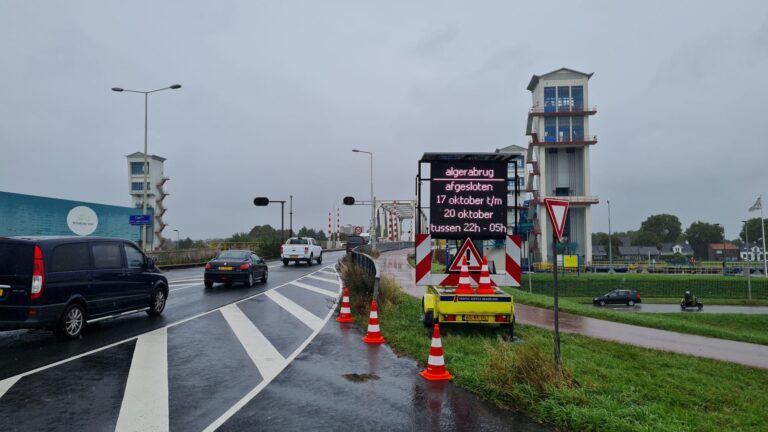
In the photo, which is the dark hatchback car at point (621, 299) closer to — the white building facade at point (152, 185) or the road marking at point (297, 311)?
the road marking at point (297, 311)

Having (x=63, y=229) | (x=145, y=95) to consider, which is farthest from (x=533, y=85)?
(x=63, y=229)

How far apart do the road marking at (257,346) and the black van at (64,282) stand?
222 centimetres

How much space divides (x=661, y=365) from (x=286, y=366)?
5.82 m

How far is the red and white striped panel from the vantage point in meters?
9.91

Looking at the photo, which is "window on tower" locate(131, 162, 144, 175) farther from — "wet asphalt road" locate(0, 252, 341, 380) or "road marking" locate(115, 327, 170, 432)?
"road marking" locate(115, 327, 170, 432)

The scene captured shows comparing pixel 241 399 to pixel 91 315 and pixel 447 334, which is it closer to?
pixel 447 334

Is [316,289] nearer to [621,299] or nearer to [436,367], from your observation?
[436,367]

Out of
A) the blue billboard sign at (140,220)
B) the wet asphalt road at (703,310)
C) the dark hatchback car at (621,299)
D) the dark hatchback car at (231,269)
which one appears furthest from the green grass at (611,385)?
the dark hatchback car at (621,299)

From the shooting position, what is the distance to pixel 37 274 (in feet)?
26.2

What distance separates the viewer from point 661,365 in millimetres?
7629

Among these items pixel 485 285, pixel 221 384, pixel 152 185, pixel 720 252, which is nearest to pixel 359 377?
pixel 221 384

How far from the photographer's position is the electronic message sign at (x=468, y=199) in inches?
393

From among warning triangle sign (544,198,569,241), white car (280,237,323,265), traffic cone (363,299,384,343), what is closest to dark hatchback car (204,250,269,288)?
traffic cone (363,299,384,343)

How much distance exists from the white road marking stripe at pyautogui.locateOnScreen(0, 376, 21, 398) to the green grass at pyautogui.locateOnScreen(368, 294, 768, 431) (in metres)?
5.33
